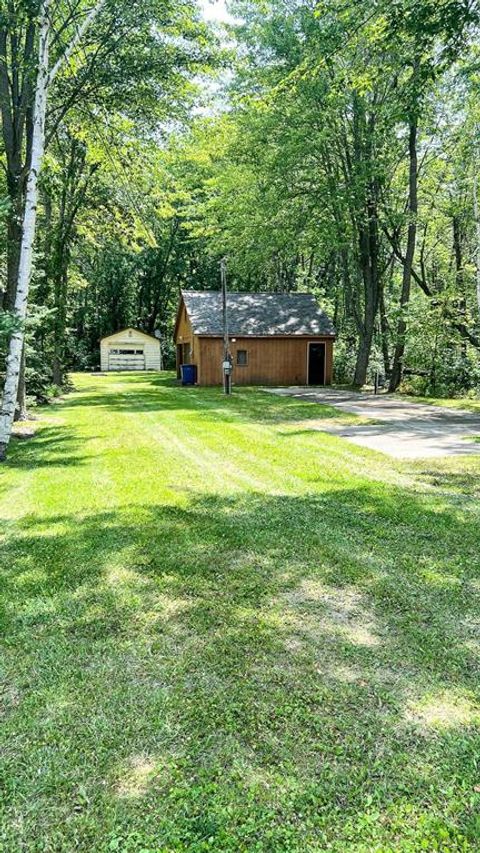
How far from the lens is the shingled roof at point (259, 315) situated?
2191cm

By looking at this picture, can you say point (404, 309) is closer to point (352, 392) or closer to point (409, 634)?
point (352, 392)

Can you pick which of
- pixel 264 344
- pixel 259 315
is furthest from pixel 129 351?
pixel 264 344

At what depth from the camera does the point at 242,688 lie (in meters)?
2.44

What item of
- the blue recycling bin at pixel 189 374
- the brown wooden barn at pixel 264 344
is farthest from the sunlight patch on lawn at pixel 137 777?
the blue recycling bin at pixel 189 374

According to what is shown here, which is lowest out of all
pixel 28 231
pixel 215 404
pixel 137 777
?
pixel 137 777

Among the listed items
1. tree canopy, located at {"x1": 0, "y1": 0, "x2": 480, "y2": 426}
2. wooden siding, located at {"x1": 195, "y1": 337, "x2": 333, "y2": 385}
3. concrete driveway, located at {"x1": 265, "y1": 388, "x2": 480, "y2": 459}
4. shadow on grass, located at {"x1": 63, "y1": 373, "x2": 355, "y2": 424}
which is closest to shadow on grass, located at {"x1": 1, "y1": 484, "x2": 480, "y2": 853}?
tree canopy, located at {"x1": 0, "y1": 0, "x2": 480, "y2": 426}

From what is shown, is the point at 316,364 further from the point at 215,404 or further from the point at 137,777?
the point at 137,777

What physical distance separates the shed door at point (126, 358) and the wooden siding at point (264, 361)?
55.9 ft

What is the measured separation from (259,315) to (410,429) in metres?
13.9

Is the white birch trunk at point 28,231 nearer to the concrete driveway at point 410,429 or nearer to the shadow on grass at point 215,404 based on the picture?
the shadow on grass at point 215,404

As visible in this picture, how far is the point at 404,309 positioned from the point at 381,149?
4.85 m

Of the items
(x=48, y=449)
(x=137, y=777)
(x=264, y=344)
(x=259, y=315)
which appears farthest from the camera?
(x=259, y=315)

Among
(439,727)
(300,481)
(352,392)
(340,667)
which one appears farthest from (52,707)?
(352,392)

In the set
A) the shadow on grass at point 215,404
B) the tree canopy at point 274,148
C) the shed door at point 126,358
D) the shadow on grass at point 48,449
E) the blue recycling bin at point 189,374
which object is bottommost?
the shadow on grass at point 48,449
